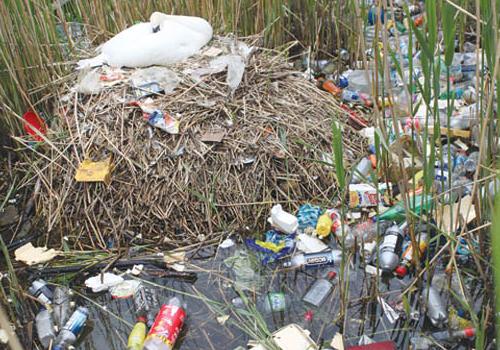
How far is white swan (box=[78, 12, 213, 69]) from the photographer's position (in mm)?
2914

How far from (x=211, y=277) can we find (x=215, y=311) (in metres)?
0.21

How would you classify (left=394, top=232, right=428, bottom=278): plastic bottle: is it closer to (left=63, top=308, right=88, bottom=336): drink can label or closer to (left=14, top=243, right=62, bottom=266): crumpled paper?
(left=63, top=308, right=88, bottom=336): drink can label

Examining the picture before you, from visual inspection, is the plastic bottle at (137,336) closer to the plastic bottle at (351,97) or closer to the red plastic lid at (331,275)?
the red plastic lid at (331,275)

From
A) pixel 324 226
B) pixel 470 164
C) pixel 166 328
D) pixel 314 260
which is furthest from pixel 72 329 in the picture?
pixel 470 164

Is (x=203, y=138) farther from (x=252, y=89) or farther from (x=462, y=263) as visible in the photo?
(x=462, y=263)

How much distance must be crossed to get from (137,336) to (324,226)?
2.97ft

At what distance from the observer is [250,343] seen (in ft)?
6.72

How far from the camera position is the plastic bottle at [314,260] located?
237 centimetres

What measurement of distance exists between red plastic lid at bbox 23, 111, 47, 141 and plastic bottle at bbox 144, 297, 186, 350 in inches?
45.6

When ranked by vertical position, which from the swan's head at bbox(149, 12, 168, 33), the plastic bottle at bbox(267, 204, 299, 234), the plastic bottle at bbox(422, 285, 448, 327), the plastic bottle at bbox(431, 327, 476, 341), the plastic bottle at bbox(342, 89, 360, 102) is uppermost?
the swan's head at bbox(149, 12, 168, 33)

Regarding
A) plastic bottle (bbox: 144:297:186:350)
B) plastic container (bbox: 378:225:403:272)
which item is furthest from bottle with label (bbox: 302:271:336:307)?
plastic bottle (bbox: 144:297:186:350)

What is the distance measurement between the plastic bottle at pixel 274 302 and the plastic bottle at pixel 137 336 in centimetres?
45

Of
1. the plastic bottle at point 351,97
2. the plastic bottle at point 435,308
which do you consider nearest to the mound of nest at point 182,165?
the plastic bottle at point 351,97

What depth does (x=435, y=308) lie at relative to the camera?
2.07m
